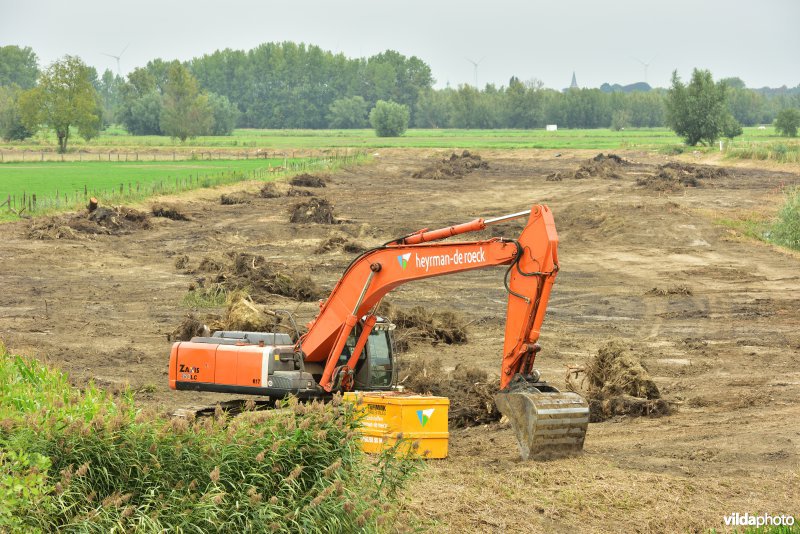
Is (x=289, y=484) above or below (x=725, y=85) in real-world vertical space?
below

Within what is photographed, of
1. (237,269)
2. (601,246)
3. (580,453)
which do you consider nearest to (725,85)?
(601,246)

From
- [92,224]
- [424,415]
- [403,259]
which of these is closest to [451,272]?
[403,259]

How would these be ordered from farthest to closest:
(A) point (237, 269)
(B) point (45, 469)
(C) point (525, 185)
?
(C) point (525, 185), (A) point (237, 269), (B) point (45, 469)

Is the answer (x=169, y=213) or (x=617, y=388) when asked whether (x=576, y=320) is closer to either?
(x=617, y=388)

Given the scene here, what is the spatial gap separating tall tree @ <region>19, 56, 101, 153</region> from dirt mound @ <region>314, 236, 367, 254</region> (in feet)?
261

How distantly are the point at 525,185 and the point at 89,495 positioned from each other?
62.6 m

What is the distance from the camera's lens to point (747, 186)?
66.1 m

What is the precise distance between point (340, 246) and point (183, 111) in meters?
105

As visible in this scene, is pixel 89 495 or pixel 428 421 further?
pixel 428 421

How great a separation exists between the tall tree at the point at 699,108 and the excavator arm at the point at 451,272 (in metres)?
94.2

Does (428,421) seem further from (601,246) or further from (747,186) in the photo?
(747,186)

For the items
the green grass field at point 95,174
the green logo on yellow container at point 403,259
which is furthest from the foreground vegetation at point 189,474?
the green grass field at point 95,174

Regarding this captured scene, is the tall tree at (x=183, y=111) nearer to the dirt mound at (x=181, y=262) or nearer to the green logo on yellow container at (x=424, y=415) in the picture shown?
the dirt mound at (x=181, y=262)

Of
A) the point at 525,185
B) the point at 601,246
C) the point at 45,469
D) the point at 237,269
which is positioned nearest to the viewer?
the point at 45,469
